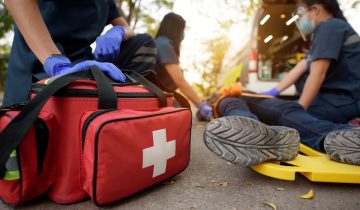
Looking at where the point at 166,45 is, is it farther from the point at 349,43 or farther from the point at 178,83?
the point at 349,43

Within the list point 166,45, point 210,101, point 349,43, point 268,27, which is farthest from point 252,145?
point 268,27

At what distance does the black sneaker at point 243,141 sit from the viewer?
3.22ft

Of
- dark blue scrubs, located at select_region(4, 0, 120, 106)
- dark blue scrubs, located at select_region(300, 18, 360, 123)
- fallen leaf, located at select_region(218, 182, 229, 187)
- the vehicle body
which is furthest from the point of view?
the vehicle body

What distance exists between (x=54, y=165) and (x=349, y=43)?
1.85m

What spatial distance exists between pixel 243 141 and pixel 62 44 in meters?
1.00

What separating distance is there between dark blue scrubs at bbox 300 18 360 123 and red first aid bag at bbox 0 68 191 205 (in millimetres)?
1294

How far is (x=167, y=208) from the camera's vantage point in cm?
86

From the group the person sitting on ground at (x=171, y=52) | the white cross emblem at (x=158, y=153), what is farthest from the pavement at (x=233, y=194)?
the person sitting on ground at (x=171, y=52)

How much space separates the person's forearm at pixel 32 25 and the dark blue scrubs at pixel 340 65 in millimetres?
1558

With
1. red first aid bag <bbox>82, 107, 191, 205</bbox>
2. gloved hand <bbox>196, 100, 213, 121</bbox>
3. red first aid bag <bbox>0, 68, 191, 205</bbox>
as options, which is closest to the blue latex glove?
red first aid bag <bbox>0, 68, 191, 205</bbox>

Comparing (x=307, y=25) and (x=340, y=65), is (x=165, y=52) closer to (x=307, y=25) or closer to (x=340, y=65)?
→ (x=307, y=25)

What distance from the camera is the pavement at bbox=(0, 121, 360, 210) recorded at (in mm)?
873

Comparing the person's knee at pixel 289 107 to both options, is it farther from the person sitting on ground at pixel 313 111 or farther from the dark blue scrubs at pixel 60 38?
the dark blue scrubs at pixel 60 38

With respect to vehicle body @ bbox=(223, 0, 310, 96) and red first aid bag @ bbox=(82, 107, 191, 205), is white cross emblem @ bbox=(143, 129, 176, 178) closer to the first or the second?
red first aid bag @ bbox=(82, 107, 191, 205)
